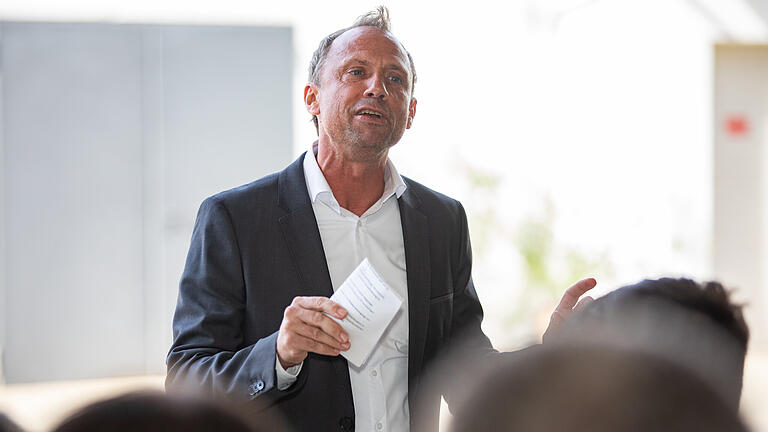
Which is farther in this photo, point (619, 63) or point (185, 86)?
point (619, 63)

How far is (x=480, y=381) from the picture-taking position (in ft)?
1.73

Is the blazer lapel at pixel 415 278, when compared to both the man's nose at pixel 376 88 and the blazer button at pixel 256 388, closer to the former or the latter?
the man's nose at pixel 376 88

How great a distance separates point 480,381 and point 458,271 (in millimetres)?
1531

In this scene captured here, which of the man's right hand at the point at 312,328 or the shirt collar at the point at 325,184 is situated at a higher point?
the shirt collar at the point at 325,184

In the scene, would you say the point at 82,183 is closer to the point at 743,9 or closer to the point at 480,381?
the point at 743,9

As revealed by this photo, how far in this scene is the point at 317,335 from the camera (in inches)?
58.2

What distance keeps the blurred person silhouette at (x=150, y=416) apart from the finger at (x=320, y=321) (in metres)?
0.95

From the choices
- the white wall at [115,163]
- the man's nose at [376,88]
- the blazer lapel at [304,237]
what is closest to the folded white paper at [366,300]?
the blazer lapel at [304,237]

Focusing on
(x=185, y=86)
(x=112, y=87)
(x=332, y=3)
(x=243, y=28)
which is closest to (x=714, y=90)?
(x=332, y=3)

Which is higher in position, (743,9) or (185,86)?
(743,9)

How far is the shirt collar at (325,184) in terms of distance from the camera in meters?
1.91

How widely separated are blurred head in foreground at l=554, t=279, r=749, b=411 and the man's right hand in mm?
620

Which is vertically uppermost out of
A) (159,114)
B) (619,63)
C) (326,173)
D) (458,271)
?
(619,63)

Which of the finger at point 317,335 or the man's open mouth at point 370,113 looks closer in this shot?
the finger at point 317,335
